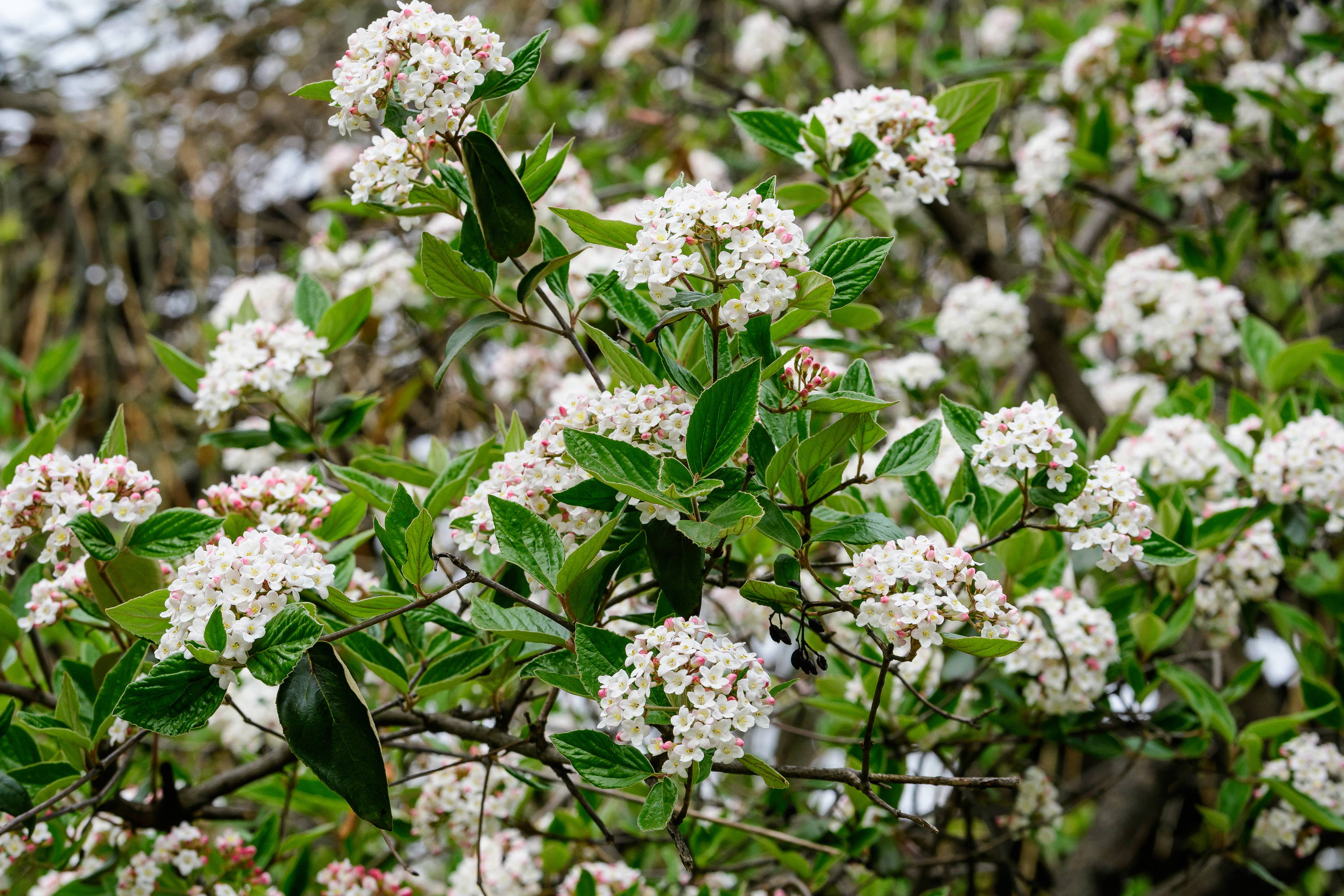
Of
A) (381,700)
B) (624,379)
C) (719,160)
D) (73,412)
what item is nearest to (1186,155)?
(719,160)

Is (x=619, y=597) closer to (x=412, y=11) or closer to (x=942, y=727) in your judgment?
(x=412, y=11)

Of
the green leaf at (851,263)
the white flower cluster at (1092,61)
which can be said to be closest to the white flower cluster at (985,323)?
the white flower cluster at (1092,61)

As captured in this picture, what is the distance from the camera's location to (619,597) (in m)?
1.28

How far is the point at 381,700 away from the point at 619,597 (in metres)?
0.69

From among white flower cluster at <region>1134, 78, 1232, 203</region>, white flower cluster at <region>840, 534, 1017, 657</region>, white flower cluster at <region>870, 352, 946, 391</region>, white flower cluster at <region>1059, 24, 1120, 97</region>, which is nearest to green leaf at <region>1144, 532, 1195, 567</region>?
white flower cluster at <region>840, 534, 1017, 657</region>

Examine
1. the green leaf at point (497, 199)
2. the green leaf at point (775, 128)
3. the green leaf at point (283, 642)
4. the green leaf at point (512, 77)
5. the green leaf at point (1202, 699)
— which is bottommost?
the green leaf at point (1202, 699)

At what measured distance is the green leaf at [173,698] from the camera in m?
0.95

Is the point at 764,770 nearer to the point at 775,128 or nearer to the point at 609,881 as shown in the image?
the point at 609,881

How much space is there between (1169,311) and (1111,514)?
1323 mm

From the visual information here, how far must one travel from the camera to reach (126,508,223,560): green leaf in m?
1.21

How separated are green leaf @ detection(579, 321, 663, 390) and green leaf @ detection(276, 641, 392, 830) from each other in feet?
1.38

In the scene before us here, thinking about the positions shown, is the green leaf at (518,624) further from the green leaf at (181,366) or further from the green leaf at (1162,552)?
the green leaf at (181,366)

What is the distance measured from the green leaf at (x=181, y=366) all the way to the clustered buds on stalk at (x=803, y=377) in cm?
102

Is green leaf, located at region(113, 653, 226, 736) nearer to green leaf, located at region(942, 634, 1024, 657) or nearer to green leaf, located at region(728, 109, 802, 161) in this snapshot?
green leaf, located at region(942, 634, 1024, 657)
